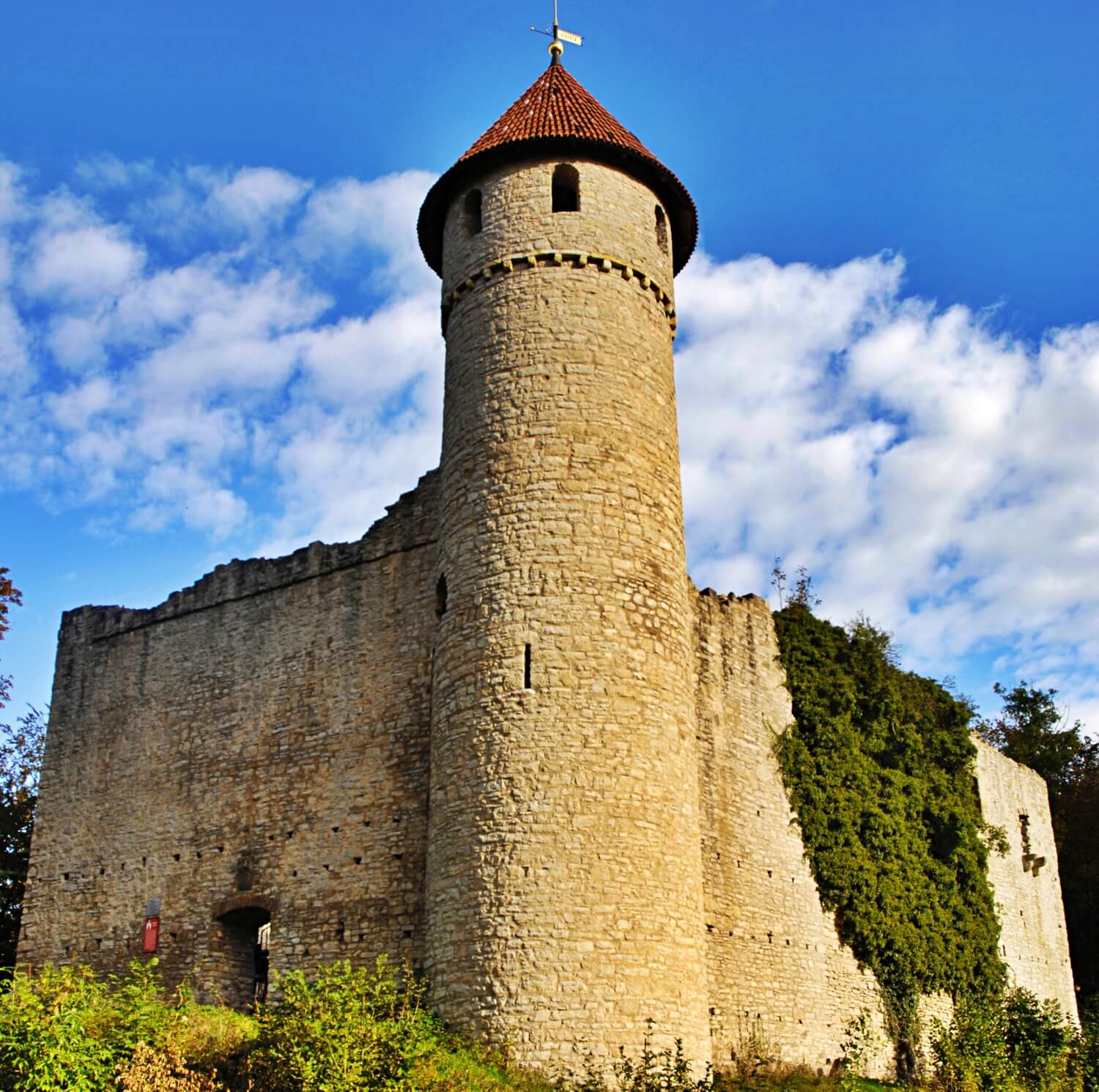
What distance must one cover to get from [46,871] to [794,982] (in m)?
11.5

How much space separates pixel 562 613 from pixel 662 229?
6.55 meters

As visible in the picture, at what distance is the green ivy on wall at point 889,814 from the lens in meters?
20.2

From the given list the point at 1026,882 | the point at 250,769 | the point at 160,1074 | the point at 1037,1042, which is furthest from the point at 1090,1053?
the point at 160,1074

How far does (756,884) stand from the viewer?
18.5 m

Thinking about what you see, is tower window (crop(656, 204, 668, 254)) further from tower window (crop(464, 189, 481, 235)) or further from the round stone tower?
tower window (crop(464, 189, 481, 235))

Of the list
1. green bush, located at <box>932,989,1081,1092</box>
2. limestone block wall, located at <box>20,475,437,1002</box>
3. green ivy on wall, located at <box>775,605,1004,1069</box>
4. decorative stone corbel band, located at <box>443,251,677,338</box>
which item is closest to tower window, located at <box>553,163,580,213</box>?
decorative stone corbel band, located at <box>443,251,677,338</box>

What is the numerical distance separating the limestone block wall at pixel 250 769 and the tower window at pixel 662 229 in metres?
4.90

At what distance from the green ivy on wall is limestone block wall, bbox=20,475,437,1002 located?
20.3ft

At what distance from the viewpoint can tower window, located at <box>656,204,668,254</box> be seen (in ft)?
61.7

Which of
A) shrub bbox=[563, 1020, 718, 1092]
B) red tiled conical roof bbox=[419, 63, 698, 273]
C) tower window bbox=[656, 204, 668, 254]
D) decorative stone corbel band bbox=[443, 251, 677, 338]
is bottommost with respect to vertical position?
shrub bbox=[563, 1020, 718, 1092]

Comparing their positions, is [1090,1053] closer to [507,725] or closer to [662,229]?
[507,725]

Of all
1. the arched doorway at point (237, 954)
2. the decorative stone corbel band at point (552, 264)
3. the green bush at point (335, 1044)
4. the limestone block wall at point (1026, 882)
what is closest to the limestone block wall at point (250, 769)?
A: the arched doorway at point (237, 954)

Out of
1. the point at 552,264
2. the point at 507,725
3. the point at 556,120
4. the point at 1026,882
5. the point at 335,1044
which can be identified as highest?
→ the point at 556,120

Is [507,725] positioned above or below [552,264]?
below
